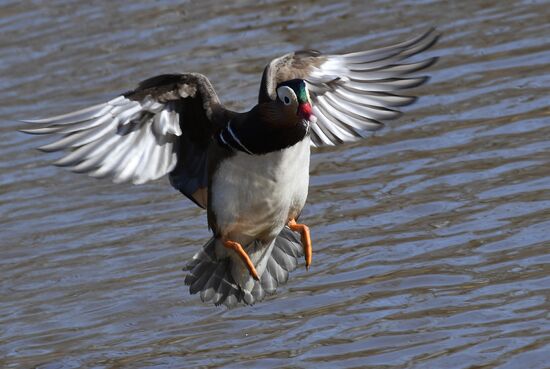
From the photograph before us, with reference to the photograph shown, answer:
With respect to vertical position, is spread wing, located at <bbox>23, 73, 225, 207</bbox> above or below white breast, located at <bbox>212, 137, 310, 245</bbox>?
above

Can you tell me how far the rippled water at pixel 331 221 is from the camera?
757 centimetres

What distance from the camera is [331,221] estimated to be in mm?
9164

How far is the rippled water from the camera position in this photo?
7.57m

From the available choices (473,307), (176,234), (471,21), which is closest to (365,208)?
(176,234)

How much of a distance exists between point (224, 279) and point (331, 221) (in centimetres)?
142

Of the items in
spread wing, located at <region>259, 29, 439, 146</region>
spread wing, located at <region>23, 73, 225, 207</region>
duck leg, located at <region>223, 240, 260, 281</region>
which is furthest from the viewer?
spread wing, located at <region>259, 29, 439, 146</region>

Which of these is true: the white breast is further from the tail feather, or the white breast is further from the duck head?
the tail feather

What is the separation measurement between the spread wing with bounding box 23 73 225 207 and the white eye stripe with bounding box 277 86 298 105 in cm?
52

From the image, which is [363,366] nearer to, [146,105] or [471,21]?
[146,105]

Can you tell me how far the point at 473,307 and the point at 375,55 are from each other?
1394 millimetres

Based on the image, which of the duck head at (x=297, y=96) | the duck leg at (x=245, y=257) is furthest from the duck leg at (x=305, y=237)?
the duck head at (x=297, y=96)

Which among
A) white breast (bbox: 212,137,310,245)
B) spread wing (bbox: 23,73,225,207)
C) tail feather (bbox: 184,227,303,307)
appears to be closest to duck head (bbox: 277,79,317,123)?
white breast (bbox: 212,137,310,245)

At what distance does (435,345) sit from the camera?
23.7ft

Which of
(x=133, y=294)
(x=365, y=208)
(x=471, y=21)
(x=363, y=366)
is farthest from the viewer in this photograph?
(x=471, y=21)
